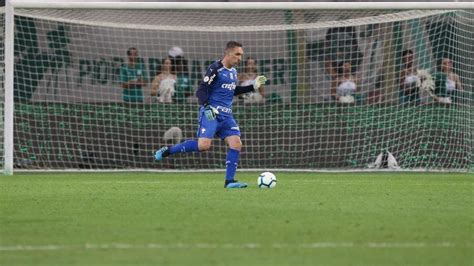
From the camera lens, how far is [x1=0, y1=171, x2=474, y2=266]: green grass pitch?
8.08 meters

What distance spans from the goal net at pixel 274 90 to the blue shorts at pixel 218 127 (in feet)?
16.3

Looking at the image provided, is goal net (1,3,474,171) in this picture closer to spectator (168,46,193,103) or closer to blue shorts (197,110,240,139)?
spectator (168,46,193,103)

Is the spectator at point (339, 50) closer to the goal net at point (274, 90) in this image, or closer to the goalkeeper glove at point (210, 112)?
the goal net at point (274, 90)

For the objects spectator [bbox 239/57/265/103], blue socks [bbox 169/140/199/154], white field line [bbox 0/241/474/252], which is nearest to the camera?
white field line [bbox 0/241/474/252]

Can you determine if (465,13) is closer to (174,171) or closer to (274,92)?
(274,92)

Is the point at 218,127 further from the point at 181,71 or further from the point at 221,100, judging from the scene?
the point at 181,71

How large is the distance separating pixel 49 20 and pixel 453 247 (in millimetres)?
13475

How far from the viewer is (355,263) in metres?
7.68

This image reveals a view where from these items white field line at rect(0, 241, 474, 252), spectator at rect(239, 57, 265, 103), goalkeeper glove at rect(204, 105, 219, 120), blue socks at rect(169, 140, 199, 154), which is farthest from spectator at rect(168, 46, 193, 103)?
white field line at rect(0, 241, 474, 252)

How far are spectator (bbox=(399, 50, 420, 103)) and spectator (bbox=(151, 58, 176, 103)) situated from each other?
420 centimetres

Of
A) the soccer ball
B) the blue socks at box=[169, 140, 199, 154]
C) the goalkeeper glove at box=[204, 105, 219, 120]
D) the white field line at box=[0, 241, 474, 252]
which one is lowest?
the soccer ball

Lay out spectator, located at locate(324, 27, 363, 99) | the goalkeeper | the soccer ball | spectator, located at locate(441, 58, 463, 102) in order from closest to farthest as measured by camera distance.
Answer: the soccer ball < the goalkeeper < spectator, located at locate(441, 58, 463, 102) < spectator, located at locate(324, 27, 363, 99)

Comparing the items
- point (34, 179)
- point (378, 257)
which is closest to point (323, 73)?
point (34, 179)

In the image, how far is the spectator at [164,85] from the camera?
20859 mm
